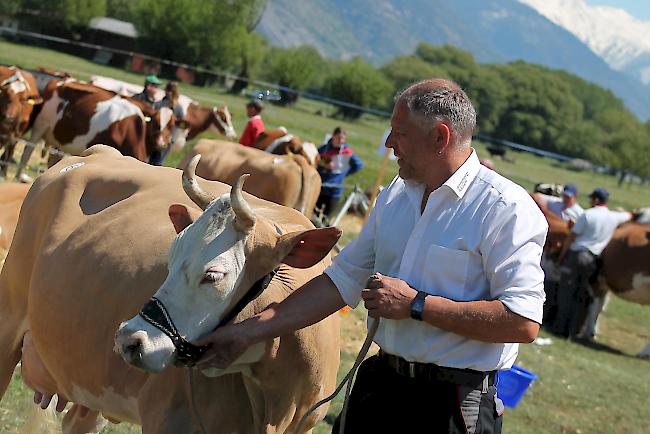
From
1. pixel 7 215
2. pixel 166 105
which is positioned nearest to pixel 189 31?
pixel 166 105

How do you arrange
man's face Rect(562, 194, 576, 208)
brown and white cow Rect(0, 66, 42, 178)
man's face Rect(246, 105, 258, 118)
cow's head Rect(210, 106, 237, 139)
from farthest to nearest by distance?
cow's head Rect(210, 106, 237, 139)
man's face Rect(562, 194, 576, 208)
brown and white cow Rect(0, 66, 42, 178)
man's face Rect(246, 105, 258, 118)

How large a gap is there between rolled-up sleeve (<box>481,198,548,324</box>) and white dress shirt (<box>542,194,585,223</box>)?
11.3 meters

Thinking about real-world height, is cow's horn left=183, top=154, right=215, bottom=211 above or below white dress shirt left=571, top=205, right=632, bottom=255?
above

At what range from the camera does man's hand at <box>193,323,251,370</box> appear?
3.18m

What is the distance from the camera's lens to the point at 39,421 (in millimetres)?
5430

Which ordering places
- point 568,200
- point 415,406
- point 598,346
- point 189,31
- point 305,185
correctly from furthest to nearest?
point 189,31
point 568,200
point 598,346
point 305,185
point 415,406

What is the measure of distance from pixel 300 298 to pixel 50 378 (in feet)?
7.03

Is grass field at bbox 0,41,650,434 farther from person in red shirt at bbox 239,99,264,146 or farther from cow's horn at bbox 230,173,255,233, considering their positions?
person in red shirt at bbox 239,99,264,146

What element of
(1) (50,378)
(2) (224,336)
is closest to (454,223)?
(2) (224,336)

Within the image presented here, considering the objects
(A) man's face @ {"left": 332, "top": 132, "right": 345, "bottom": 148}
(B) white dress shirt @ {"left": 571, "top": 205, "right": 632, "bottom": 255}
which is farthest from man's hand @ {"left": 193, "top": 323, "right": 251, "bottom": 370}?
(A) man's face @ {"left": 332, "top": 132, "right": 345, "bottom": 148}

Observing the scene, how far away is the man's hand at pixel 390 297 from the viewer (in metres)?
2.96

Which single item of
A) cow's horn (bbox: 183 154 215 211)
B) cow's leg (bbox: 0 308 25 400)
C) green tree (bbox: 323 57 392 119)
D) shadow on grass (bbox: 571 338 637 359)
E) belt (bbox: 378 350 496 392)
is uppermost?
cow's horn (bbox: 183 154 215 211)

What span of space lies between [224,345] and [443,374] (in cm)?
76

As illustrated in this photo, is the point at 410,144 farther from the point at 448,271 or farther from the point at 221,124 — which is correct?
the point at 221,124
